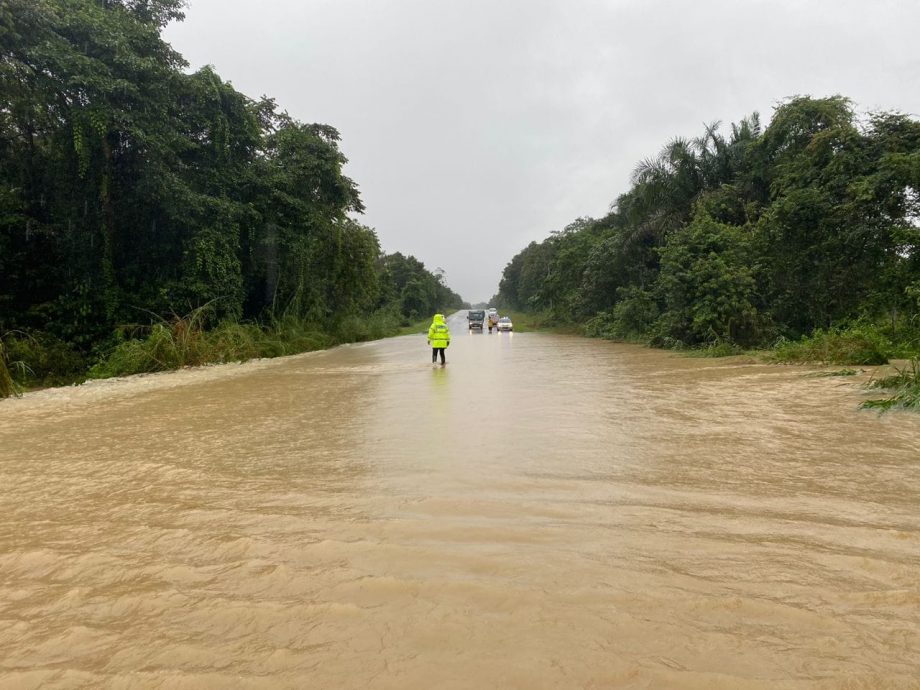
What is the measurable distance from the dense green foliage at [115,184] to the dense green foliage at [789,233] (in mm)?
14742

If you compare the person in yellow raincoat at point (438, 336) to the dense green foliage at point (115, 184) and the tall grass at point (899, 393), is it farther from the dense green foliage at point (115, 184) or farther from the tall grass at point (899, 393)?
the tall grass at point (899, 393)

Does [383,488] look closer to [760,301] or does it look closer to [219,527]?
[219,527]

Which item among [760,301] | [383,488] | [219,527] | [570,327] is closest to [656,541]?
[383,488]

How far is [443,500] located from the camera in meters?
3.91

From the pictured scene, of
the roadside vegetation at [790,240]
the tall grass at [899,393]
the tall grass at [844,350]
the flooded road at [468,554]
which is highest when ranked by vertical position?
the roadside vegetation at [790,240]

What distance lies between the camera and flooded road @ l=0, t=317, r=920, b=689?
2.09 metres

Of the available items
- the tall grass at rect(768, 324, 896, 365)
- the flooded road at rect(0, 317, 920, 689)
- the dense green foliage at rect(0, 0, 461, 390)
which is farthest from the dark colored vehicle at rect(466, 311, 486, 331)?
the flooded road at rect(0, 317, 920, 689)

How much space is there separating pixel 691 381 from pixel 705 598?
343 inches

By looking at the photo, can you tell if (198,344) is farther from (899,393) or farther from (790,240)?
(790,240)

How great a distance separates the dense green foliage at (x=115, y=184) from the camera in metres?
14.0

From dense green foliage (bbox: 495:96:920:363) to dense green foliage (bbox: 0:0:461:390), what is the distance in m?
14.7

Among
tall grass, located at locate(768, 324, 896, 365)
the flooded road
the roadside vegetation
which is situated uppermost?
the roadside vegetation

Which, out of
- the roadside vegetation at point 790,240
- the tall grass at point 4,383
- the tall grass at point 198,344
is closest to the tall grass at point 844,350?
the roadside vegetation at point 790,240

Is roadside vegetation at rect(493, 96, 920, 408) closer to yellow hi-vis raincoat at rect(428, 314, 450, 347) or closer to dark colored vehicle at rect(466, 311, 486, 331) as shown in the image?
yellow hi-vis raincoat at rect(428, 314, 450, 347)
